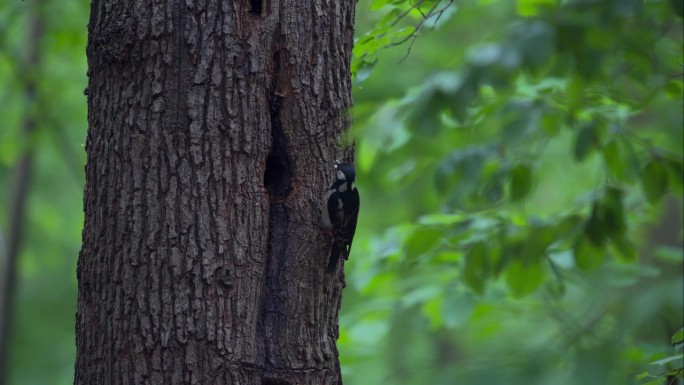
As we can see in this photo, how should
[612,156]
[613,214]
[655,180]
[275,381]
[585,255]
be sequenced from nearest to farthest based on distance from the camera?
[275,381], [613,214], [585,255], [655,180], [612,156]

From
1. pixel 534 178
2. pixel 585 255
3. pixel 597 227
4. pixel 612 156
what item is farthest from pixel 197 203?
pixel 534 178

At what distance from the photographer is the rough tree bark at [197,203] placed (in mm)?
2941

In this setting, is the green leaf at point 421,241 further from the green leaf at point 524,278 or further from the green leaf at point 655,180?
the green leaf at point 655,180

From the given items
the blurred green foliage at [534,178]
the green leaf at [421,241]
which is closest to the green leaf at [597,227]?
the blurred green foliage at [534,178]

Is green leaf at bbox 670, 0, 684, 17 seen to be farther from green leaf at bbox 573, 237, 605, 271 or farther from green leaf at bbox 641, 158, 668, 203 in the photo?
green leaf at bbox 641, 158, 668, 203

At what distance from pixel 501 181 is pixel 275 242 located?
1.77m

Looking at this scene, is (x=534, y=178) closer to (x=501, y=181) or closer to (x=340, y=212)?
(x=501, y=181)

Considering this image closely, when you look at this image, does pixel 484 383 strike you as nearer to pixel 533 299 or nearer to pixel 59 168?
pixel 533 299

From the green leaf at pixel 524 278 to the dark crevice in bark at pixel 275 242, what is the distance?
72.6 inches

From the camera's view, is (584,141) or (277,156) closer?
(277,156)

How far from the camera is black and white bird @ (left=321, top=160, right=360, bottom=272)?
336 centimetres

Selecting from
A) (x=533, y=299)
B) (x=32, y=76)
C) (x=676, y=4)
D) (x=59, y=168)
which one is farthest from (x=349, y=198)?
(x=59, y=168)

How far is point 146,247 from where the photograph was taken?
2.97 metres

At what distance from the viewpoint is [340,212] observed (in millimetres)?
3637
